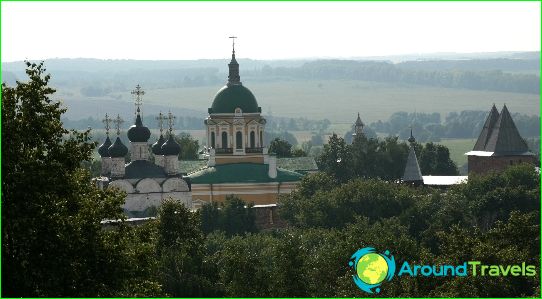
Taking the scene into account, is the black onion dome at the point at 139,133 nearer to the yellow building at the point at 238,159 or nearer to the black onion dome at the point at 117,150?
the black onion dome at the point at 117,150

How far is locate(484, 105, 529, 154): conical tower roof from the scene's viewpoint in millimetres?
85938

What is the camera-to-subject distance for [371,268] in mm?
36031

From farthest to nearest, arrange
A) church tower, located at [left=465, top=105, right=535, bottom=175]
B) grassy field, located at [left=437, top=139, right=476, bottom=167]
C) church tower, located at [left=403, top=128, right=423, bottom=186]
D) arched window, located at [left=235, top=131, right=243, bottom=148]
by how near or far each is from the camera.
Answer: grassy field, located at [left=437, top=139, right=476, bottom=167]
church tower, located at [left=465, top=105, right=535, bottom=175]
church tower, located at [left=403, top=128, right=423, bottom=186]
arched window, located at [left=235, top=131, right=243, bottom=148]

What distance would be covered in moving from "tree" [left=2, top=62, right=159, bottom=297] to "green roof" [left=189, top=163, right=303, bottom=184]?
48.0 metres

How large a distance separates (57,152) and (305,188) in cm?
4566

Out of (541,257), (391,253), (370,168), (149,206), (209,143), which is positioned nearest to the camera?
(541,257)

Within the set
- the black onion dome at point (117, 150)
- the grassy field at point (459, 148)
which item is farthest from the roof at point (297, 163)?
the grassy field at point (459, 148)

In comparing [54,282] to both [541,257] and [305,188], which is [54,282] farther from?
[305,188]

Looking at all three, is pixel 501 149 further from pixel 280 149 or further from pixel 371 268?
pixel 371 268

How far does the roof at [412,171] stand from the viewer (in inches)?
3137

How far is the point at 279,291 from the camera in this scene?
3472cm

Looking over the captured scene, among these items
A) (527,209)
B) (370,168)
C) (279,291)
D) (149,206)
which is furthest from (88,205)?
(370,168)

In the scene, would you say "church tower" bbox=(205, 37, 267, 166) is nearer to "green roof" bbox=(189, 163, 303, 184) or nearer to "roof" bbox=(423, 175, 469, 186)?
"green roof" bbox=(189, 163, 303, 184)

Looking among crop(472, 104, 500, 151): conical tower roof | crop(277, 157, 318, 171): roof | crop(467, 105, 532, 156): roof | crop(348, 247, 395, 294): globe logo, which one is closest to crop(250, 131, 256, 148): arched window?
crop(277, 157, 318, 171): roof
